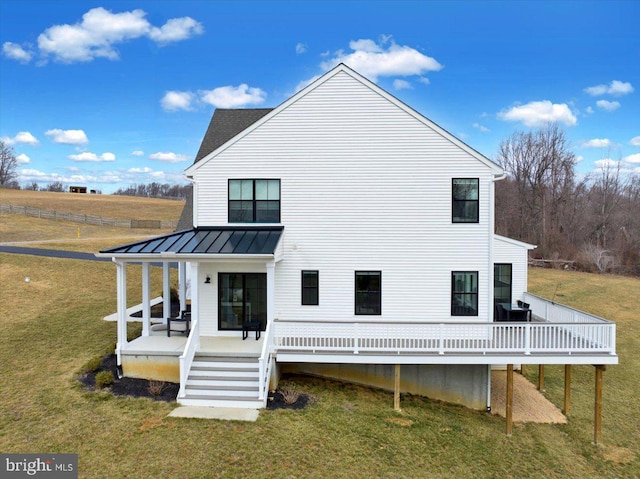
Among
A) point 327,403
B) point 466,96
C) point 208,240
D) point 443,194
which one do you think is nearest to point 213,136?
point 208,240

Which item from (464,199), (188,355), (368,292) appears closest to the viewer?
(188,355)

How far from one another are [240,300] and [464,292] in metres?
7.55

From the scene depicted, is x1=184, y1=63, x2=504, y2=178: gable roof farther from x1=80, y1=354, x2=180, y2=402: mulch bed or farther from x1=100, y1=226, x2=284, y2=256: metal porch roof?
x1=80, y1=354, x2=180, y2=402: mulch bed

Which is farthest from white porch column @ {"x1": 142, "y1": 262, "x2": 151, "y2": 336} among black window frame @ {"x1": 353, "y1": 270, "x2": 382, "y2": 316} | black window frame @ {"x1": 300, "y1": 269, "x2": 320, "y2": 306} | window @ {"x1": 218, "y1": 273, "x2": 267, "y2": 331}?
black window frame @ {"x1": 353, "y1": 270, "x2": 382, "y2": 316}

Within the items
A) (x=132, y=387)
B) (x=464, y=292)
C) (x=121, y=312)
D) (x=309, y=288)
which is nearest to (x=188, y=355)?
(x=132, y=387)

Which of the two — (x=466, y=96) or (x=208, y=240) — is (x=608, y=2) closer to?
(x=466, y=96)

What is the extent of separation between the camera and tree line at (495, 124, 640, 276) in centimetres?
4559

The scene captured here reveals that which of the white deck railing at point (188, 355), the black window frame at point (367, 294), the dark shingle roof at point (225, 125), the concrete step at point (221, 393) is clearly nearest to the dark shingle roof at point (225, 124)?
the dark shingle roof at point (225, 125)

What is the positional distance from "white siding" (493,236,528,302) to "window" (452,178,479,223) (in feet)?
12.8

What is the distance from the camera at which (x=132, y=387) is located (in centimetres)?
1098

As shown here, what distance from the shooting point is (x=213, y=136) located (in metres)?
17.7

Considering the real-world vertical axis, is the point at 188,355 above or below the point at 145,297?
below

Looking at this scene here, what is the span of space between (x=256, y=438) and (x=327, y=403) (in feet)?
9.04

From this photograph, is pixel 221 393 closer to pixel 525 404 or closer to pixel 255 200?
pixel 255 200
